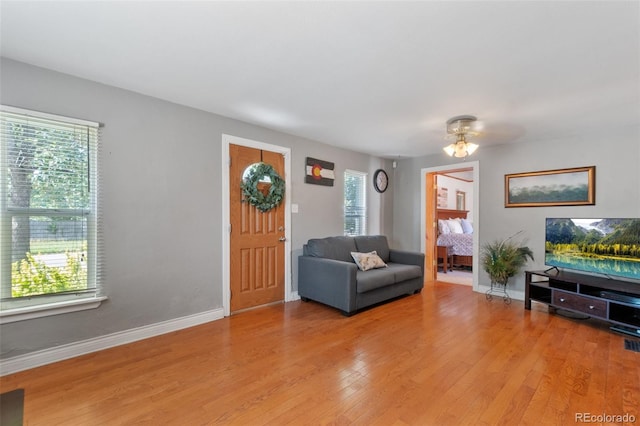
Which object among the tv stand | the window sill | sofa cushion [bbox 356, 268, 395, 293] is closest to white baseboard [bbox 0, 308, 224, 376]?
the window sill

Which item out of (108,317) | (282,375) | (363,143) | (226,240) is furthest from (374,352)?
(363,143)

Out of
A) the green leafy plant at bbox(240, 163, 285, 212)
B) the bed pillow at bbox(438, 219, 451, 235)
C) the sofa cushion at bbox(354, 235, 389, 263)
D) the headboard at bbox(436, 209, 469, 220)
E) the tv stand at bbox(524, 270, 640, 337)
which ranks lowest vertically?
the tv stand at bbox(524, 270, 640, 337)

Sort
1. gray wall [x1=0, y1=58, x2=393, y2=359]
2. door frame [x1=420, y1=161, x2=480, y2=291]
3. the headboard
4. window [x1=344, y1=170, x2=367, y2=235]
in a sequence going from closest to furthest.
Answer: gray wall [x1=0, y1=58, x2=393, y2=359] < door frame [x1=420, y1=161, x2=480, y2=291] < window [x1=344, y1=170, x2=367, y2=235] < the headboard

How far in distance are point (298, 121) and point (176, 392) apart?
9.34ft

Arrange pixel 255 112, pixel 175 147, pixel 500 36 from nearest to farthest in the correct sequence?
pixel 500 36, pixel 175 147, pixel 255 112

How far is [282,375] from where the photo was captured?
2135 millimetres

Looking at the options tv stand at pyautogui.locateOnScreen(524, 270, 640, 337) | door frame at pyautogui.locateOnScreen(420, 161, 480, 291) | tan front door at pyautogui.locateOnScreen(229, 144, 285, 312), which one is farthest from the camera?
door frame at pyautogui.locateOnScreen(420, 161, 480, 291)

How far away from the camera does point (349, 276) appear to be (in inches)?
131

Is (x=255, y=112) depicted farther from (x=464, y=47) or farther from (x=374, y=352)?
(x=374, y=352)

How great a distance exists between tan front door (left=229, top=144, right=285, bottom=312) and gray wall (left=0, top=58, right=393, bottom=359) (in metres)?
0.19

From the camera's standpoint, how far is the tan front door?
3.46m

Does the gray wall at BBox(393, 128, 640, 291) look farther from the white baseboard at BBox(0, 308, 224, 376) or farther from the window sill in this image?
the window sill

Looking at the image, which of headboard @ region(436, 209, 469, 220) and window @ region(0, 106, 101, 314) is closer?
window @ region(0, 106, 101, 314)

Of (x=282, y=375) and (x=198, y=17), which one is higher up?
(x=198, y=17)
